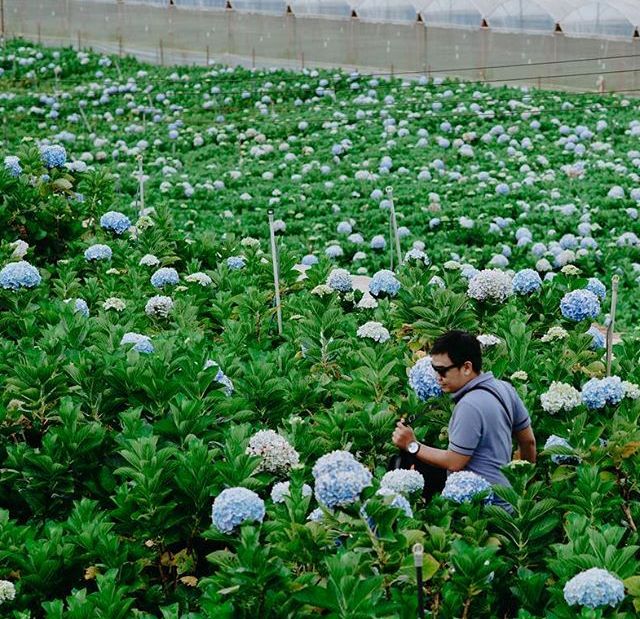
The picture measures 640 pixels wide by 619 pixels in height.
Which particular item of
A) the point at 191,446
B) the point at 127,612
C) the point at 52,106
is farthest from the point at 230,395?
the point at 52,106

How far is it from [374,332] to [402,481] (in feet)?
4.71

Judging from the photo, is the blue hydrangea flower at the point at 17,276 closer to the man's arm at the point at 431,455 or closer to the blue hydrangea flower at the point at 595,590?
the man's arm at the point at 431,455

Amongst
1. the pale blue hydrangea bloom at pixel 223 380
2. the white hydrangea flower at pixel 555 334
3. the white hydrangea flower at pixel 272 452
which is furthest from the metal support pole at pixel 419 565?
the white hydrangea flower at pixel 555 334

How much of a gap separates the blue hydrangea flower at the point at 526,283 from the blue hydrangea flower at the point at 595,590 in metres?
2.63

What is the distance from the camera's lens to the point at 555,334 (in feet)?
16.3

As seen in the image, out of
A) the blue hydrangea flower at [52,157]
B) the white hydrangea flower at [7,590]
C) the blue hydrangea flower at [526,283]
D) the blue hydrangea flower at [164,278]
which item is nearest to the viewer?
the white hydrangea flower at [7,590]

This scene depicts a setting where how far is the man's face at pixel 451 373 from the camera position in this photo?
4.02 meters

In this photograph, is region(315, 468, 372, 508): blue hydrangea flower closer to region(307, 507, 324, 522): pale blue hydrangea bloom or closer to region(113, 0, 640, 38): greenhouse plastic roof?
region(307, 507, 324, 522): pale blue hydrangea bloom

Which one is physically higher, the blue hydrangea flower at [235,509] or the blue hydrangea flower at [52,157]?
the blue hydrangea flower at [52,157]

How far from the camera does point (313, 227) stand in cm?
1198

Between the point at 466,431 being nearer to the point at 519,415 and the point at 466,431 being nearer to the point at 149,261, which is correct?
the point at 519,415

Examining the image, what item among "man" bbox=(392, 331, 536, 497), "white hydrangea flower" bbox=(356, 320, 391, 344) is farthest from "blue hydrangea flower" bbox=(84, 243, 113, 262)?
"man" bbox=(392, 331, 536, 497)

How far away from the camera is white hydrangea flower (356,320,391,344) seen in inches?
188

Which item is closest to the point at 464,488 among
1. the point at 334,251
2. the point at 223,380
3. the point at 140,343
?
the point at 223,380
